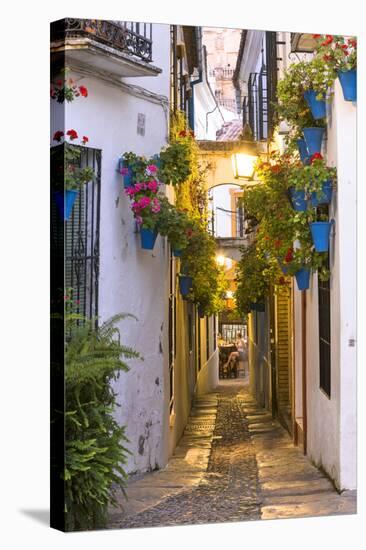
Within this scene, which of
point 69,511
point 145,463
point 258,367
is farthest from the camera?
point 258,367

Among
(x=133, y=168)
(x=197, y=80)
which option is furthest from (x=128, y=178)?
(x=197, y=80)

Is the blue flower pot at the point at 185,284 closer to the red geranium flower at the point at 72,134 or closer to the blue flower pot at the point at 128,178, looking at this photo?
the blue flower pot at the point at 128,178

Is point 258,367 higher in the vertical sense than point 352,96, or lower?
lower

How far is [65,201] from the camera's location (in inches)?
245

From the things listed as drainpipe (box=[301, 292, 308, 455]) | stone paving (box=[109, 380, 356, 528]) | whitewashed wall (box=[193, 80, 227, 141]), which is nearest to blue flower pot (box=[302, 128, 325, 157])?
whitewashed wall (box=[193, 80, 227, 141])

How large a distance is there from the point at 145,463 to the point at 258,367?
1.07m

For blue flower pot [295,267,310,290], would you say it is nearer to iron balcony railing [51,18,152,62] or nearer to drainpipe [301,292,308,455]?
drainpipe [301,292,308,455]

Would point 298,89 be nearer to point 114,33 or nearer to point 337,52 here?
point 337,52

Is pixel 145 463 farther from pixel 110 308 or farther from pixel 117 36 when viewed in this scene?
pixel 117 36

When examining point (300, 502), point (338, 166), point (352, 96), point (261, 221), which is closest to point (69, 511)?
point (300, 502)

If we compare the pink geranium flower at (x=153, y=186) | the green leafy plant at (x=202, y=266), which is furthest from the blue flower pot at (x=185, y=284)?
the pink geranium flower at (x=153, y=186)

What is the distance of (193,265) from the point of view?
6.93 m

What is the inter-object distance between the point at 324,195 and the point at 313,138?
16.8 inches

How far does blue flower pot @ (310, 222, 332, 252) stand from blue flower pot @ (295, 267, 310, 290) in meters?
0.19
